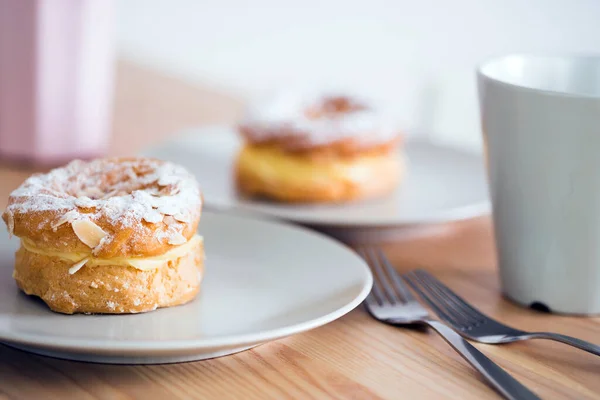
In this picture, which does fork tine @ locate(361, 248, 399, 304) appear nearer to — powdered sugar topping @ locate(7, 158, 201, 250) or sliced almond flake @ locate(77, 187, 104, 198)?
powdered sugar topping @ locate(7, 158, 201, 250)

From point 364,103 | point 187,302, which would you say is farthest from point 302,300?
point 364,103

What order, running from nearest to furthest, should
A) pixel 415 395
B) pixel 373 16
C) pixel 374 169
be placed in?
pixel 415 395, pixel 374 169, pixel 373 16

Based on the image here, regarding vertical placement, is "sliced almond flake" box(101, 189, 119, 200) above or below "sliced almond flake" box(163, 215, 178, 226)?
below

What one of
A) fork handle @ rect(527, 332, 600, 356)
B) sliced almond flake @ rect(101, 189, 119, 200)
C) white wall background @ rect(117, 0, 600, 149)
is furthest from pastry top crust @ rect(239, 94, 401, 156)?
white wall background @ rect(117, 0, 600, 149)

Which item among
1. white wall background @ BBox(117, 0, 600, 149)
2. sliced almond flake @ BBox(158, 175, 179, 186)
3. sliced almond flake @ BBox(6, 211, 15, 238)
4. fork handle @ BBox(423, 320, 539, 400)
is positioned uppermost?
sliced almond flake @ BBox(158, 175, 179, 186)

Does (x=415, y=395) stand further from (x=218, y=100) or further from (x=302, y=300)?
(x=218, y=100)

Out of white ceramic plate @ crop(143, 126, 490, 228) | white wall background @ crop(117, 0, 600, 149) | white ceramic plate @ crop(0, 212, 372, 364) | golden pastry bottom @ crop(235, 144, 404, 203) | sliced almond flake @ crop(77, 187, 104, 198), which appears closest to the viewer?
white ceramic plate @ crop(0, 212, 372, 364)

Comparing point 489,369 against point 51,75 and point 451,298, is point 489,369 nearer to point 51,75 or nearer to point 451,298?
point 451,298

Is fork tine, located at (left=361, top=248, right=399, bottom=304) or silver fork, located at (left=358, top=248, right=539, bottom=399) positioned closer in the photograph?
silver fork, located at (left=358, top=248, right=539, bottom=399)
